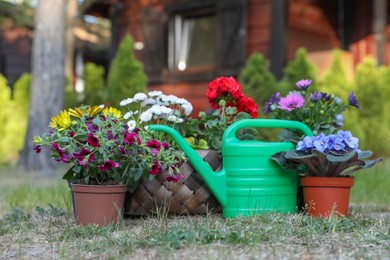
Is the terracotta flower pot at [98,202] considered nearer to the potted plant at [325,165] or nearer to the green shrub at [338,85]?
the potted plant at [325,165]

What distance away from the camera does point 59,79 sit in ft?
22.0

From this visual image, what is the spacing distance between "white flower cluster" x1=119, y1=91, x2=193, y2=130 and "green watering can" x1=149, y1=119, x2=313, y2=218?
0.19 metres

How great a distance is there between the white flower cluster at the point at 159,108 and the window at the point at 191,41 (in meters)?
6.34

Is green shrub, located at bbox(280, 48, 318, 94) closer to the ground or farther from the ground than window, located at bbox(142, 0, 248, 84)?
closer to the ground

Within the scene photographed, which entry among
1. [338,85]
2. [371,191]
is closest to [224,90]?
[371,191]

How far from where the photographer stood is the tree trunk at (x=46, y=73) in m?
6.61

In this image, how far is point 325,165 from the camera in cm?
281

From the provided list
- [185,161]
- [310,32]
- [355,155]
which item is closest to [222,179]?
[185,161]

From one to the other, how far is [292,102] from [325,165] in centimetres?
51

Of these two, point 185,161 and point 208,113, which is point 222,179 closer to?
point 185,161

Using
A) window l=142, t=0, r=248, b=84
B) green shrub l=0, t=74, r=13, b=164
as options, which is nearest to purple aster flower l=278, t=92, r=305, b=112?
window l=142, t=0, r=248, b=84

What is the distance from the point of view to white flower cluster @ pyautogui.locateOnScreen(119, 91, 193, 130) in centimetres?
300

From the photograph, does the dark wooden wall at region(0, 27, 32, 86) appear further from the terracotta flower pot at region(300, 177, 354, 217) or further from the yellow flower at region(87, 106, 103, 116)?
the terracotta flower pot at region(300, 177, 354, 217)

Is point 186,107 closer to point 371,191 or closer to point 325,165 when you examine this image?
point 325,165
